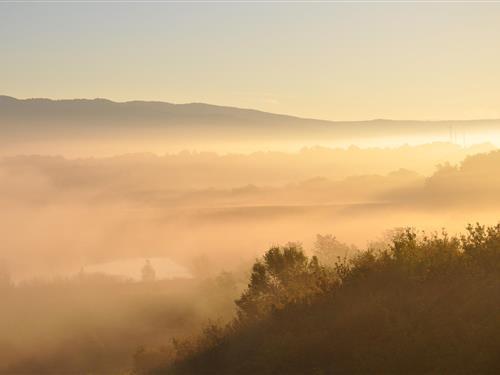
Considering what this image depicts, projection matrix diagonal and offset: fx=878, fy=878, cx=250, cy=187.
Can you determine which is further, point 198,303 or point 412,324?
point 198,303

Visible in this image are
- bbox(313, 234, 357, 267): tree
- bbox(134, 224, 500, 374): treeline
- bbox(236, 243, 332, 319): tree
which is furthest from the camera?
bbox(313, 234, 357, 267): tree

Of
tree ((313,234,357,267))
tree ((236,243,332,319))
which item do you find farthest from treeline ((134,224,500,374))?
tree ((313,234,357,267))

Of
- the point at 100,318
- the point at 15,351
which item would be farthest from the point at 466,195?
the point at 15,351

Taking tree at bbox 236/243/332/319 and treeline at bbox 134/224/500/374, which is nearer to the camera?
treeline at bbox 134/224/500/374

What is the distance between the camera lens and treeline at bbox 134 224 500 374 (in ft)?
73.9

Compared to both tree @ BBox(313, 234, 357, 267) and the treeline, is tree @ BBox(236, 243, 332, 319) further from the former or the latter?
tree @ BBox(313, 234, 357, 267)

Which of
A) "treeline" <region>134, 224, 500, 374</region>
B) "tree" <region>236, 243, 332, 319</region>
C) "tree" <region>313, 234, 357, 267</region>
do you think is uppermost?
"treeline" <region>134, 224, 500, 374</region>

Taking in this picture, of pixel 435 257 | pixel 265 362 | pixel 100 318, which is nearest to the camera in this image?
pixel 265 362

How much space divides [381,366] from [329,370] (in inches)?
61.3

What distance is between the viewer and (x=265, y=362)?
25.2m

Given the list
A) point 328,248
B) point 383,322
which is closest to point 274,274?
point 383,322

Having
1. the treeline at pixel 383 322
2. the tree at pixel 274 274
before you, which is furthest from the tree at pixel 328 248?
the treeline at pixel 383 322

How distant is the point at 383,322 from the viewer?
2442 centimetres

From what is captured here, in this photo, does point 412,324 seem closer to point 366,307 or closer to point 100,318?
point 366,307
